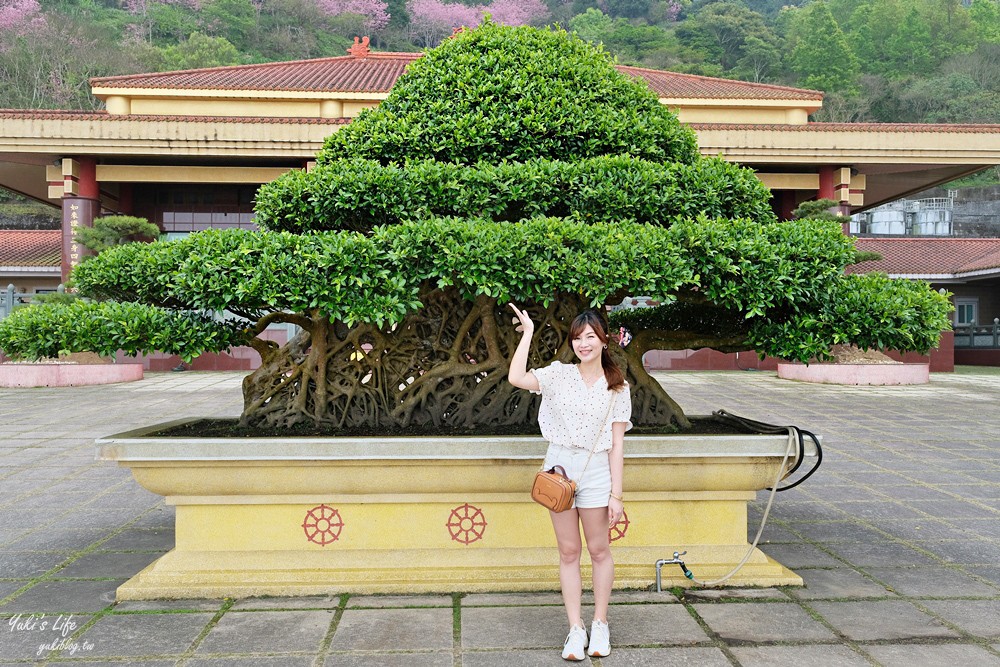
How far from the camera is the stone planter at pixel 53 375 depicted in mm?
14664

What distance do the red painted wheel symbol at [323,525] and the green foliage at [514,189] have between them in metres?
1.45

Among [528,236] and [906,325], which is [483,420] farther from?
[906,325]

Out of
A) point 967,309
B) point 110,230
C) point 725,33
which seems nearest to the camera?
point 110,230

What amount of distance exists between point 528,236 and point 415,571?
1640 mm

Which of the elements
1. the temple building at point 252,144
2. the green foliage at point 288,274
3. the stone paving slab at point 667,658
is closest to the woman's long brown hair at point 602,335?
the green foliage at point 288,274

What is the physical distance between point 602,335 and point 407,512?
4.53 ft

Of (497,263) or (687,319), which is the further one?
(687,319)

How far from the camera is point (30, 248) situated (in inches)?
778

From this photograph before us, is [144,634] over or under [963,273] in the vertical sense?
under

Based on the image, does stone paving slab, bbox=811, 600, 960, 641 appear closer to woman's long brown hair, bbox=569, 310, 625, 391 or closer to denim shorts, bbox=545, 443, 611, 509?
denim shorts, bbox=545, 443, 611, 509

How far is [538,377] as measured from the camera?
2877mm

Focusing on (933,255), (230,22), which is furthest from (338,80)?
(230,22)

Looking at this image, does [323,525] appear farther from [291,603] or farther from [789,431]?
[789,431]

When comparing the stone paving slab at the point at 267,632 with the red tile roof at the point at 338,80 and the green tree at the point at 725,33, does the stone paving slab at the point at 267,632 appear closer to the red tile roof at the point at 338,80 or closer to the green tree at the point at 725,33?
the red tile roof at the point at 338,80
